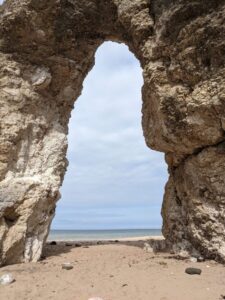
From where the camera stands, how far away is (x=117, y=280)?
23.0 ft

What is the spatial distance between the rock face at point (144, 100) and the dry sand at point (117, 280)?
3.93 feet

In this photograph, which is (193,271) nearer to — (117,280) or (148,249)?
(117,280)

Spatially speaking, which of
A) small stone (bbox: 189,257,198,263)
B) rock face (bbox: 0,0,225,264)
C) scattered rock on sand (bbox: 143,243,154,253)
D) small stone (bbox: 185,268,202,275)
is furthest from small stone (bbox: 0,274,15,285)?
scattered rock on sand (bbox: 143,243,154,253)

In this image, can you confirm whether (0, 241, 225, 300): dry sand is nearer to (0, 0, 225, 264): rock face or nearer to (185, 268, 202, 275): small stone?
(185, 268, 202, 275): small stone

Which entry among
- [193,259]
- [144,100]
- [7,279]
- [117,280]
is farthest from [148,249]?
[7,279]

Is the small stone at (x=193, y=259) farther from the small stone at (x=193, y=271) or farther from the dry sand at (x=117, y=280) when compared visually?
the small stone at (x=193, y=271)

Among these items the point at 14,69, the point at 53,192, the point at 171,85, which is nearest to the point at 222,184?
the point at 171,85

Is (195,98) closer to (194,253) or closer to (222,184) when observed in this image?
(222,184)

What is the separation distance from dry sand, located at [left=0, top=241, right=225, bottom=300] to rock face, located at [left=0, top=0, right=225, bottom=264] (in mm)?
1198

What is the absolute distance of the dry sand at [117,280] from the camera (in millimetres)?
6172

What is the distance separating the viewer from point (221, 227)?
29.6ft

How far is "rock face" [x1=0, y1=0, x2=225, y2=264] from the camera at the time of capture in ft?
30.0

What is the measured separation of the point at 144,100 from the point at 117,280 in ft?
21.4

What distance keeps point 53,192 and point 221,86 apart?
5380mm
